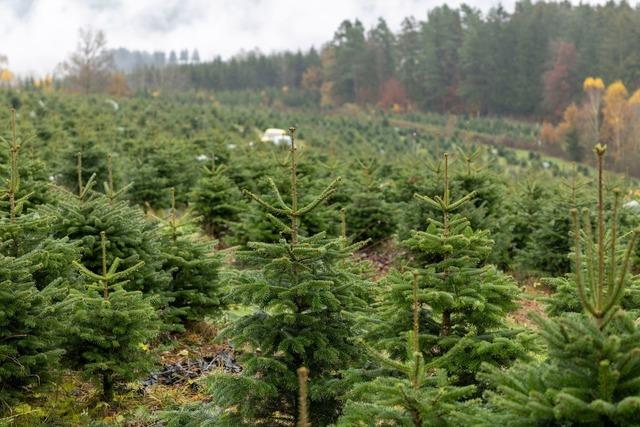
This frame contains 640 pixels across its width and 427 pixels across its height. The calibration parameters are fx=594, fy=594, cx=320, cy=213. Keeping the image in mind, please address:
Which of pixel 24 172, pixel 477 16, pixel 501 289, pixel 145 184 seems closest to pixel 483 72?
pixel 477 16

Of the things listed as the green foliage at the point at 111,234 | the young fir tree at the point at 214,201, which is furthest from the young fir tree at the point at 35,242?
the young fir tree at the point at 214,201

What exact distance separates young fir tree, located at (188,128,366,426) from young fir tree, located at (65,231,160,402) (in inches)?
52.7

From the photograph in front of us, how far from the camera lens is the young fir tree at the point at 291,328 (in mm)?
4781

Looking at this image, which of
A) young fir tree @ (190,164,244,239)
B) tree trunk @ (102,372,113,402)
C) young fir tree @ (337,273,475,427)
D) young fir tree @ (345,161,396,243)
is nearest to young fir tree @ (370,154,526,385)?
young fir tree @ (337,273,475,427)

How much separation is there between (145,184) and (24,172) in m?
4.42

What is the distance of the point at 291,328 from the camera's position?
16.5 feet

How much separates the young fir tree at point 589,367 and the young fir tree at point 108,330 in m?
3.87

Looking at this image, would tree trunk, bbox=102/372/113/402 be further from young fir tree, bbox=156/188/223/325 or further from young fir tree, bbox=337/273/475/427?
young fir tree, bbox=337/273/475/427

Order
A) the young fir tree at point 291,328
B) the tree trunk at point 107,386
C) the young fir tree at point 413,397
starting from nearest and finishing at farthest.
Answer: the young fir tree at point 413,397 < the young fir tree at point 291,328 < the tree trunk at point 107,386

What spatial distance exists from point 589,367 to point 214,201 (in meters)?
11.7

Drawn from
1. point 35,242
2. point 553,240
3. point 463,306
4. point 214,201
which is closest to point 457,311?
point 463,306

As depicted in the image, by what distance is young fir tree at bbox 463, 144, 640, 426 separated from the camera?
2.93 m

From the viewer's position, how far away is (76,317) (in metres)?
5.79

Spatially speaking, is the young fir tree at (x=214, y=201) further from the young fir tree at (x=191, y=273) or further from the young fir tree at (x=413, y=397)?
the young fir tree at (x=413, y=397)
